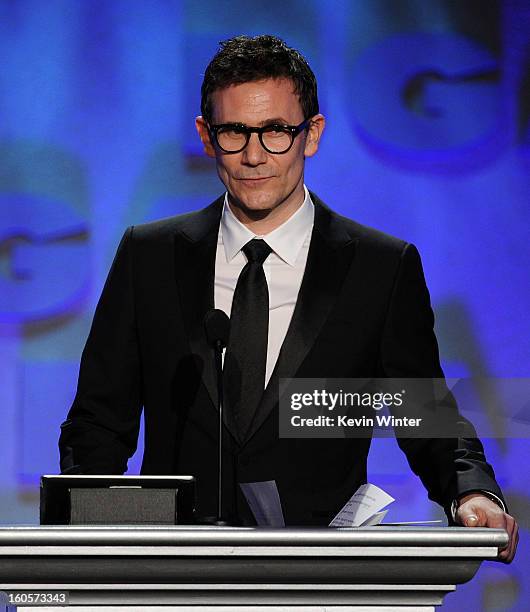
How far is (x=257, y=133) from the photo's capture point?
2324 mm

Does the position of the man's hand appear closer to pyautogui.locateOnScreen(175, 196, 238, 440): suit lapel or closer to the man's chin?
pyautogui.locateOnScreen(175, 196, 238, 440): suit lapel

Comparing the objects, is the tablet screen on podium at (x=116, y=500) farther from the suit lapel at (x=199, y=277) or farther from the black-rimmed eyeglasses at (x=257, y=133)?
the black-rimmed eyeglasses at (x=257, y=133)

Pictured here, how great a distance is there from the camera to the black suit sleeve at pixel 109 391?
2.33 metres

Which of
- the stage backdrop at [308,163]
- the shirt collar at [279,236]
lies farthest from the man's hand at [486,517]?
the stage backdrop at [308,163]

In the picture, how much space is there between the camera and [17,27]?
366cm

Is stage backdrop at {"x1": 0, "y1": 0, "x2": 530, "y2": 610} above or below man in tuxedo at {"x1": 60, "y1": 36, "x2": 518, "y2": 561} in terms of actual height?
above

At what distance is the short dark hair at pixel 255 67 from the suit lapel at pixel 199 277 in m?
0.27

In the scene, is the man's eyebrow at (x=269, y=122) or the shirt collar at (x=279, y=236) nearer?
the man's eyebrow at (x=269, y=122)

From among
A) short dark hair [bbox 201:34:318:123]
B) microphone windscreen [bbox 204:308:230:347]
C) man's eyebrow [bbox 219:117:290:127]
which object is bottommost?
microphone windscreen [bbox 204:308:230:347]

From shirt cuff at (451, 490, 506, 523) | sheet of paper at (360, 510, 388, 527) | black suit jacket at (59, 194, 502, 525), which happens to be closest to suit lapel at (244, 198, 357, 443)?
black suit jacket at (59, 194, 502, 525)

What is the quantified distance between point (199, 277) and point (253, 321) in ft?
0.59

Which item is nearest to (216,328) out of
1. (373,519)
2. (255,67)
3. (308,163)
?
(373,519)

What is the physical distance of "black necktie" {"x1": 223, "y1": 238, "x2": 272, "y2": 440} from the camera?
7.66ft

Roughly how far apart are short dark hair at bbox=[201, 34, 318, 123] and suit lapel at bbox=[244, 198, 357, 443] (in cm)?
28
